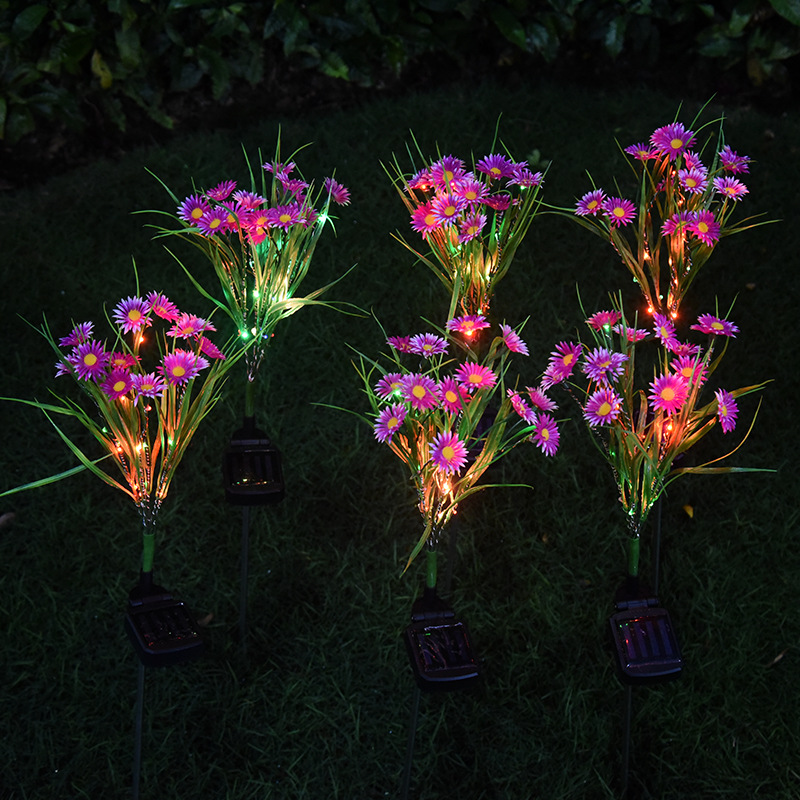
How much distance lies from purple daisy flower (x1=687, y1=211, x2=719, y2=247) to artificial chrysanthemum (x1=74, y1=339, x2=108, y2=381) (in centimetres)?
127

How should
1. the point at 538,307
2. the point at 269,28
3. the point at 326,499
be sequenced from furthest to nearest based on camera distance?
1. the point at 269,28
2. the point at 538,307
3. the point at 326,499

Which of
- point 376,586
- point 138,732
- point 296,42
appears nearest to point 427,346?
point 376,586

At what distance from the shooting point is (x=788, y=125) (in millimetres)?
3684

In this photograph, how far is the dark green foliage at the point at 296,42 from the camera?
11.7ft

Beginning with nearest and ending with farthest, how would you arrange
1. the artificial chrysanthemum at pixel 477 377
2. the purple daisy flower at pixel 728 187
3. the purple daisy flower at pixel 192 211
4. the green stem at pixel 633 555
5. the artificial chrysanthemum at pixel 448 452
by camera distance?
the artificial chrysanthemum at pixel 448 452, the artificial chrysanthemum at pixel 477 377, the green stem at pixel 633 555, the purple daisy flower at pixel 192 211, the purple daisy flower at pixel 728 187

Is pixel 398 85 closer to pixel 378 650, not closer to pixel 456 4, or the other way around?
pixel 456 4

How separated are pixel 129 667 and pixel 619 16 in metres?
3.22

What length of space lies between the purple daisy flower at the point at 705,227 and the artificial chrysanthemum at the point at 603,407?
19.2 inches

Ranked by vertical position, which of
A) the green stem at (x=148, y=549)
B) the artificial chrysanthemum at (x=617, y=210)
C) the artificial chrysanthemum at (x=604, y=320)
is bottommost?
the green stem at (x=148, y=549)

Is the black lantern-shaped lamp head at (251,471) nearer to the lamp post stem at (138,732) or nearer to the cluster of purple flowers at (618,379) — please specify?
the lamp post stem at (138,732)

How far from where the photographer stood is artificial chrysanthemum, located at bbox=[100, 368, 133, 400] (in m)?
1.64

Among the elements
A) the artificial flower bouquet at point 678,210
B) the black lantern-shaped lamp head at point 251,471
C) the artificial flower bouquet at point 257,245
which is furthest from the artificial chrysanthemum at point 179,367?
the artificial flower bouquet at point 678,210

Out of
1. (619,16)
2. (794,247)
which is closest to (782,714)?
(794,247)

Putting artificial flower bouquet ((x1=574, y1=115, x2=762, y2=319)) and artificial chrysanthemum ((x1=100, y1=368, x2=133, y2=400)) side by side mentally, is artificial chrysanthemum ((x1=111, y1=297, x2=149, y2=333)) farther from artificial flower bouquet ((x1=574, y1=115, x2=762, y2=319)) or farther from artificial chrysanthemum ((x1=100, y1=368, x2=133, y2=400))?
artificial flower bouquet ((x1=574, y1=115, x2=762, y2=319))
